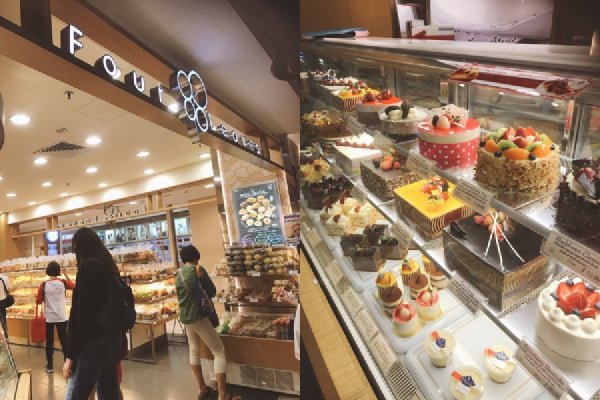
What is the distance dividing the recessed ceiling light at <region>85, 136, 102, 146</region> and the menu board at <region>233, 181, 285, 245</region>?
464 mm

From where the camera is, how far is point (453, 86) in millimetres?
2410

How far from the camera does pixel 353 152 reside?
3.04m

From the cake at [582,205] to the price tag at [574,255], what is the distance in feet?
0.27

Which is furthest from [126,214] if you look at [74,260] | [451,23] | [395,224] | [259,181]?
[451,23]

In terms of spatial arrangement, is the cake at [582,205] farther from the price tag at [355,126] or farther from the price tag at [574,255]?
the price tag at [355,126]

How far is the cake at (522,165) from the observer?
5.20ft

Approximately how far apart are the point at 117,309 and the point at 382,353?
1.20m

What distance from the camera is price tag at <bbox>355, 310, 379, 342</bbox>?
7.24 feet

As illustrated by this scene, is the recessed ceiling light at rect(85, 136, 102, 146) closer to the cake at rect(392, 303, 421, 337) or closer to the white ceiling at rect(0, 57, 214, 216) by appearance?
the white ceiling at rect(0, 57, 214, 216)

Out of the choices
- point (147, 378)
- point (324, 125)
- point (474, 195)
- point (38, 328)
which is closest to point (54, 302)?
point (38, 328)

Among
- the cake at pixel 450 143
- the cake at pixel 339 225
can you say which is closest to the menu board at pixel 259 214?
the cake at pixel 450 143

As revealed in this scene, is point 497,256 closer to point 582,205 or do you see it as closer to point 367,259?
point 582,205

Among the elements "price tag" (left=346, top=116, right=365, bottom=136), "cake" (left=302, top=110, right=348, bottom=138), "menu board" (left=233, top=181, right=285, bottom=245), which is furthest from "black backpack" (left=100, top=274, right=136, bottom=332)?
"cake" (left=302, top=110, right=348, bottom=138)

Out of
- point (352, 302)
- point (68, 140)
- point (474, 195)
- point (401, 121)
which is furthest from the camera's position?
point (352, 302)
